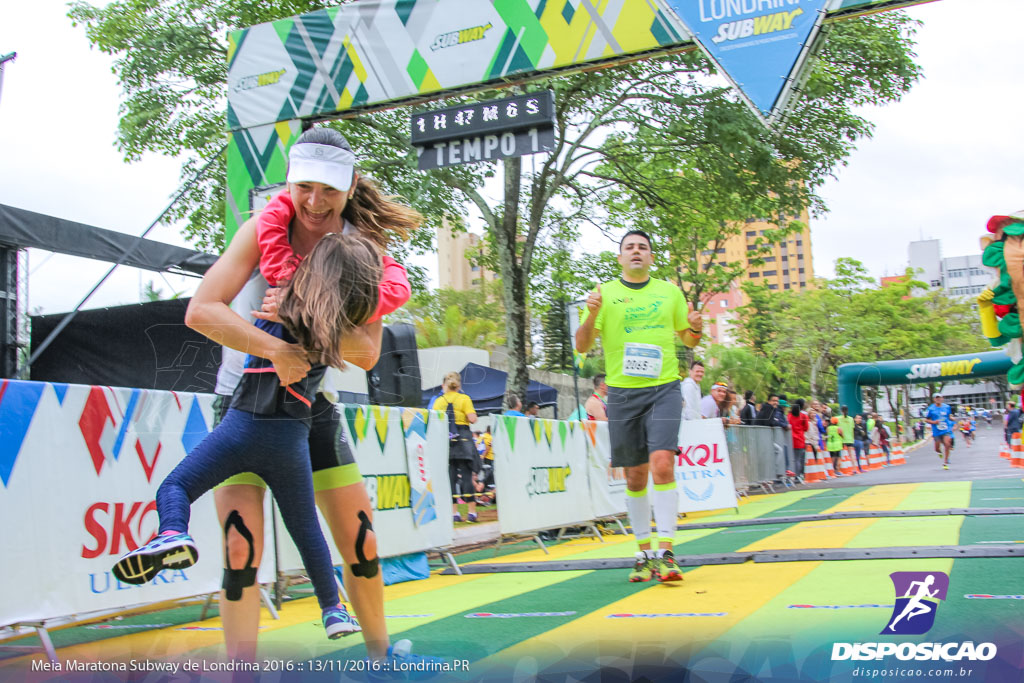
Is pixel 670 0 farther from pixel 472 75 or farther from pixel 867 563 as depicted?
pixel 867 563

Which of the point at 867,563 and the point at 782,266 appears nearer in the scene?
the point at 867,563

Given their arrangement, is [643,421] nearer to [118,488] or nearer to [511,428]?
[511,428]

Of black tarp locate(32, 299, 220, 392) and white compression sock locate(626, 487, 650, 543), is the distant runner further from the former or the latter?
black tarp locate(32, 299, 220, 392)

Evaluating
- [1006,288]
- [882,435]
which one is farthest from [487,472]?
[882,435]

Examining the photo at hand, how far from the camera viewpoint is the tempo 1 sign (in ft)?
27.9

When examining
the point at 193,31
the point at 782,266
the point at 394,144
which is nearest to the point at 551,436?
the point at 394,144

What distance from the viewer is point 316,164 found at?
2.41m

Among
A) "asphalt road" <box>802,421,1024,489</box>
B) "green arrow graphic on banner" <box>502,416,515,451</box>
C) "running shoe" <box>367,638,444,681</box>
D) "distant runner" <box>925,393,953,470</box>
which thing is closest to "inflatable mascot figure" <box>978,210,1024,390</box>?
"running shoe" <box>367,638,444,681</box>

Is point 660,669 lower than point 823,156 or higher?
lower

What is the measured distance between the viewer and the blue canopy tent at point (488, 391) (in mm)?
6018

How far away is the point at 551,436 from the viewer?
884 cm

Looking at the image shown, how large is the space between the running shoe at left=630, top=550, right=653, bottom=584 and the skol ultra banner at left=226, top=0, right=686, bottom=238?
496 cm

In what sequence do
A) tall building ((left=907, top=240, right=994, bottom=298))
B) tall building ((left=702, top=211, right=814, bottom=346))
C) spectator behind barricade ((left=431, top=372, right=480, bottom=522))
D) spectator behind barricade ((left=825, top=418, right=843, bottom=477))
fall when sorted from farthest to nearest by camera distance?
spectator behind barricade ((left=825, top=418, right=843, bottom=477))
tall building ((left=702, top=211, right=814, bottom=346))
spectator behind barricade ((left=431, top=372, right=480, bottom=522))
tall building ((left=907, top=240, right=994, bottom=298))

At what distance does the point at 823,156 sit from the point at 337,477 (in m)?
13.1
